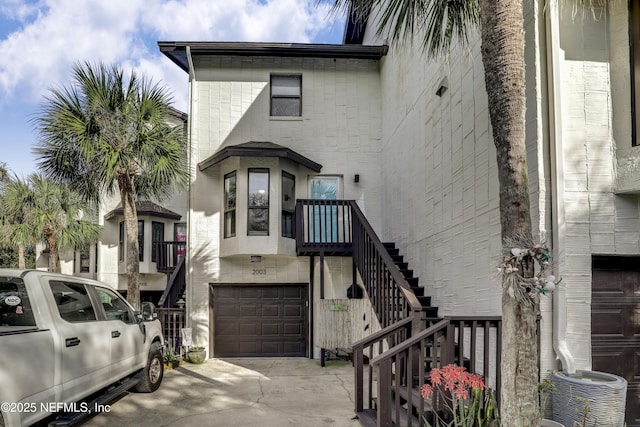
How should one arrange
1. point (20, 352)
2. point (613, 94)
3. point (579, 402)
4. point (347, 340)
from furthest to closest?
point (347, 340) → point (613, 94) → point (579, 402) → point (20, 352)

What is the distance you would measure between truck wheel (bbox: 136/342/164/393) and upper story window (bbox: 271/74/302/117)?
627cm

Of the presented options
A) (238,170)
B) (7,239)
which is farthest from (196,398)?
(7,239)

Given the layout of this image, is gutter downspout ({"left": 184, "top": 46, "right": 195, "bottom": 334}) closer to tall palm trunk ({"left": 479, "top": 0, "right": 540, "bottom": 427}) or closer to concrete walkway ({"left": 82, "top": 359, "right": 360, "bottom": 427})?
concrete walkway ({"left": 82, "top": 359, "right": 360, "bottom": 427})

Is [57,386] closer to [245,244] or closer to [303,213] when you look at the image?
[245,244]

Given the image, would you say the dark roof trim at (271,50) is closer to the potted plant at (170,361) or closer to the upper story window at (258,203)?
the upper story window at (258,203)

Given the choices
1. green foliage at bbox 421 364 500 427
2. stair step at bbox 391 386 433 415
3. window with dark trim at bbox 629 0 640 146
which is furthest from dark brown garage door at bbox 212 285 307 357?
window with dark trim at bbox 629 0 640 146

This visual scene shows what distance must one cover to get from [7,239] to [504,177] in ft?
50.7

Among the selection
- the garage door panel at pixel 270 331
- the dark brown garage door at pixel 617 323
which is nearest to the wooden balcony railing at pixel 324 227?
the garage door panel at pixel 270 331

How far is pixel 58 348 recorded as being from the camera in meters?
3.92

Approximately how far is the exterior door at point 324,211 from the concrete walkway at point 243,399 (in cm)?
285

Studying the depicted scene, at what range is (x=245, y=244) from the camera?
9.32 meters

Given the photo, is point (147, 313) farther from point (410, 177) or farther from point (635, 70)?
point (635, 70)

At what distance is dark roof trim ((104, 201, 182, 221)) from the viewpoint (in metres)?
15.5

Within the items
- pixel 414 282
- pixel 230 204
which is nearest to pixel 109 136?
pixel 230 204
